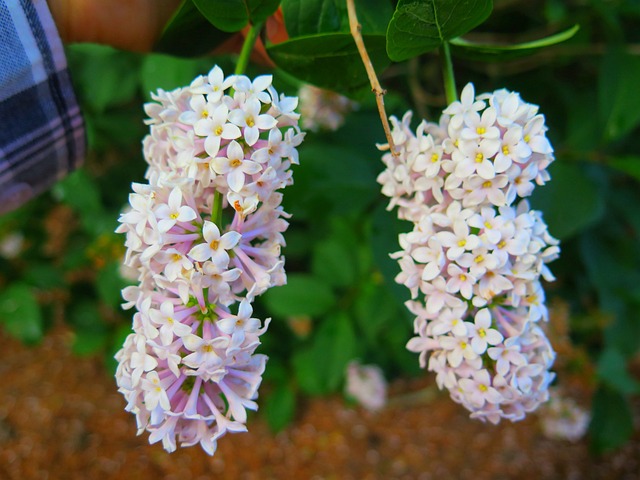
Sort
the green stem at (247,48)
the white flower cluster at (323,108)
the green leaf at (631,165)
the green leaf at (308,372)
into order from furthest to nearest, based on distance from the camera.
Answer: the green leaf at (308,372), the white flower cluster at (323,108), the green leaf at (631,165), the green stem at (247,48)

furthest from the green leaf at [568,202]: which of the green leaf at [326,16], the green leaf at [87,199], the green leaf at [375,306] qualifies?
the green leaf at [87,199]

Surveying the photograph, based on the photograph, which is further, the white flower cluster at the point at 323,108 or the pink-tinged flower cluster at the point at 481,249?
the white flower cluster at the point at 323,108

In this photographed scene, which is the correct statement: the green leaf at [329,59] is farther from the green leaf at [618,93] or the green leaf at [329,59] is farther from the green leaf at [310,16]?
the green leaf at [618,93]

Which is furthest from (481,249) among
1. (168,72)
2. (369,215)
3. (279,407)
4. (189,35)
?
(279,407)

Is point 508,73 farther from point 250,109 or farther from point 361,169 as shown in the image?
point 250,109

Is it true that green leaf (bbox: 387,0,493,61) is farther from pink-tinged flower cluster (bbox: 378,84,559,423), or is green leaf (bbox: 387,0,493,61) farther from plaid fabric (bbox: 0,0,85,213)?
plaid fabric (bbox: 0,0,85,213)

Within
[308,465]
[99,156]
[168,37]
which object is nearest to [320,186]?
[168,37]
